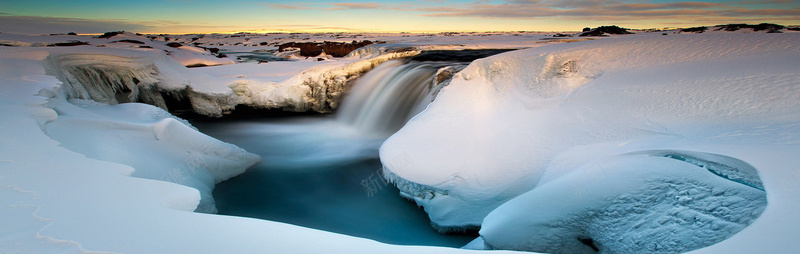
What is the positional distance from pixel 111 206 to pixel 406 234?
9.36ft

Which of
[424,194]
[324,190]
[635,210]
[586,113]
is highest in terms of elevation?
[586,113]

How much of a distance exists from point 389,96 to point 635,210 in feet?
19.7

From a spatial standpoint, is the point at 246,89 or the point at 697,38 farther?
the point at 246,89

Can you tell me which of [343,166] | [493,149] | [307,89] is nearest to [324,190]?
[343,166]

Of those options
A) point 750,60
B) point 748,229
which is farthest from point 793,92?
point 748,229

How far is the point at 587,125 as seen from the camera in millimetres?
3551

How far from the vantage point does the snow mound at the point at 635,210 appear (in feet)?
6.00

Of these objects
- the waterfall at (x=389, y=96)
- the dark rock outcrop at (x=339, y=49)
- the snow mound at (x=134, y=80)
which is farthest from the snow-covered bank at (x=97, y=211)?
the dark rock outcrop at (x=339, y=49)

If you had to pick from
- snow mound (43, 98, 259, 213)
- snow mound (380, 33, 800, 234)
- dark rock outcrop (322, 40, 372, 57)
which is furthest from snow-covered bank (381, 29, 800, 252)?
dark rock outcrop (322, 40, 372, 57)

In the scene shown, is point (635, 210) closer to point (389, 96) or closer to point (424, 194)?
point (424, 194)

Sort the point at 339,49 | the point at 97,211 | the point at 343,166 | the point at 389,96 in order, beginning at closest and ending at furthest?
the point at 97,211, the point at 343,166, the point at 389,96, the point at 339,49

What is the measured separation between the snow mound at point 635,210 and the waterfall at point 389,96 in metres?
4.17

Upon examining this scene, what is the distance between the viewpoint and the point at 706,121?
2830mm

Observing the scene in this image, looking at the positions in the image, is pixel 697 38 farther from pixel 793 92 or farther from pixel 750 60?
pixel 793 92
